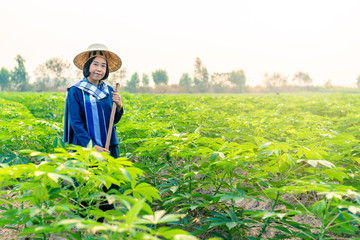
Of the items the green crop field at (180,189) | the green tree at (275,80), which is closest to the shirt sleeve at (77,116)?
the green crop field at (180,189)

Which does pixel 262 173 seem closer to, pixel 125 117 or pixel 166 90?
pixel 125 117

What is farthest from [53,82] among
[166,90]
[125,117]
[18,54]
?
[125,117]

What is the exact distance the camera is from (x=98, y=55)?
8.34ft

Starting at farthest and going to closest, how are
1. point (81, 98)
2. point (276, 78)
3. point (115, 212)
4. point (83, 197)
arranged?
point (276, 78)
point (81, 98)
point (115, 212)
point (83, 197)

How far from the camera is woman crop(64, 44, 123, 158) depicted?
2398mm

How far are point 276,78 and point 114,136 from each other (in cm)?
8024

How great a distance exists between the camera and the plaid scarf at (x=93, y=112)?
2432 millimetres

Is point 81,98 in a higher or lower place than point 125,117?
higher

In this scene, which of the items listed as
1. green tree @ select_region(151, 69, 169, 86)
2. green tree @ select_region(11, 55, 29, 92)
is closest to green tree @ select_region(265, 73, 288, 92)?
green tree @ select_region(151, 69, 169, 86)

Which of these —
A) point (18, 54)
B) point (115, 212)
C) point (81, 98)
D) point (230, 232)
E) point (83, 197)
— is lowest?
point (230, 232)

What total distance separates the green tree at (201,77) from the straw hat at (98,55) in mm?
63684

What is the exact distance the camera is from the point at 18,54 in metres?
63.0

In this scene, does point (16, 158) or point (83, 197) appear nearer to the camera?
point (83, 197)

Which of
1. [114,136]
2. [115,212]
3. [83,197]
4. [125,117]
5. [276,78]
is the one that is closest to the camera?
[83,197]
